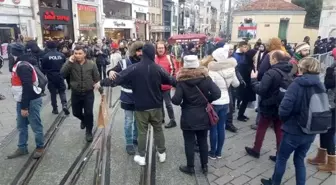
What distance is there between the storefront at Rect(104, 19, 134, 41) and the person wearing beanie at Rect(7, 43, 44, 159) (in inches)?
1096

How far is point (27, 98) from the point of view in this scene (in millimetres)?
4297

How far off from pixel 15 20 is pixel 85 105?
18474 mm

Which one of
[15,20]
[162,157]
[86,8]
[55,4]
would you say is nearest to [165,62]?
[162,157]

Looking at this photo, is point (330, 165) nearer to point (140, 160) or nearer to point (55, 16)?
point (140, 160)

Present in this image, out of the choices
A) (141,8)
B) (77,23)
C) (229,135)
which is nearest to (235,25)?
(141,8)

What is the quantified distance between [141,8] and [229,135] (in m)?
38.5

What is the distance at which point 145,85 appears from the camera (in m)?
4.00

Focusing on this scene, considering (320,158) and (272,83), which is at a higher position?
(272,83)

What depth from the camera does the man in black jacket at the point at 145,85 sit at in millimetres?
3977

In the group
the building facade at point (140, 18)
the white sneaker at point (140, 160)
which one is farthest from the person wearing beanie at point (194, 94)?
the building facade at point (140, 18)

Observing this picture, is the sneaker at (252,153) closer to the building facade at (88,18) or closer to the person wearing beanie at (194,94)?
the person wearing beanie at (194,94)

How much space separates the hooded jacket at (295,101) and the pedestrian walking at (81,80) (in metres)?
3.59

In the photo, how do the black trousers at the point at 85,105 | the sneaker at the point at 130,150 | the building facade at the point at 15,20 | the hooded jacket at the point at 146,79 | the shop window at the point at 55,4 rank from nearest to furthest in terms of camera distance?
the hooded jacket at the point at 146,79 → the sneaker at the point at 130,150 → the black trousers at the point at 85,105 → the building facade at the point at 15,20 → the shop window at the point at 55,4

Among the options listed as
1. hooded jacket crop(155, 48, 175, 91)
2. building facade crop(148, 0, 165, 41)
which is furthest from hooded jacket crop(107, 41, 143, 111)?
building facade crop(148, 0, 165, 41)
